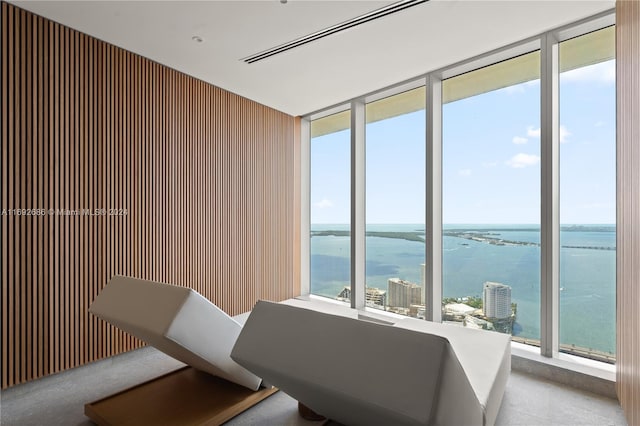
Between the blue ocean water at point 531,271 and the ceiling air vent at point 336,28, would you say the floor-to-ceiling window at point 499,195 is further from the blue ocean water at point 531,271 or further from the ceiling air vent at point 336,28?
the ceiling air vent at point 336,28

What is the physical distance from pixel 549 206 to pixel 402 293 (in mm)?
1927

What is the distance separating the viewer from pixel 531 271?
10.1ft

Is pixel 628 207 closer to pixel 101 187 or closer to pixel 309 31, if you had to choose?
pixel 309 31

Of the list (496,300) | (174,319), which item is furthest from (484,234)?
(174,319)

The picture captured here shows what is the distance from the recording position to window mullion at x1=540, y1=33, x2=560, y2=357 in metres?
2.88

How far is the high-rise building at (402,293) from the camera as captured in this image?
13.0 feet

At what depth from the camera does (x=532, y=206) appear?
10.1 ft

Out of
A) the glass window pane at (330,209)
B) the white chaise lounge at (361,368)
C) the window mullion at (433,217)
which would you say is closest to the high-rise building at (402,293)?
the window mullion at (433,217)

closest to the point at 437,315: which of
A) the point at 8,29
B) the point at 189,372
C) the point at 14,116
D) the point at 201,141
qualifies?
the point at 189,372

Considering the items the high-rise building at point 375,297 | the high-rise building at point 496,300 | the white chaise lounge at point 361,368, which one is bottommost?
the high-rise building at point 375,297

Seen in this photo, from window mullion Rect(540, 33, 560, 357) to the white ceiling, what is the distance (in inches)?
15.5

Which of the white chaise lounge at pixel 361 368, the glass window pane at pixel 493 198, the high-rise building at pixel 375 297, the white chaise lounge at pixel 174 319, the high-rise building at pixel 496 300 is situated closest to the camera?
the white chaise lounge at pixel 361 368

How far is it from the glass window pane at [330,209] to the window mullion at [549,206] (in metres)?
2.33

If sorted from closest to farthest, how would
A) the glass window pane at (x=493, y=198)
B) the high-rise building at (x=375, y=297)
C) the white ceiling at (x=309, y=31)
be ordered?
the white ceiling at (x=309, y=31) → the glass window pane at (x=493, y=198) → the high-rise building at (x=375, y=297)
